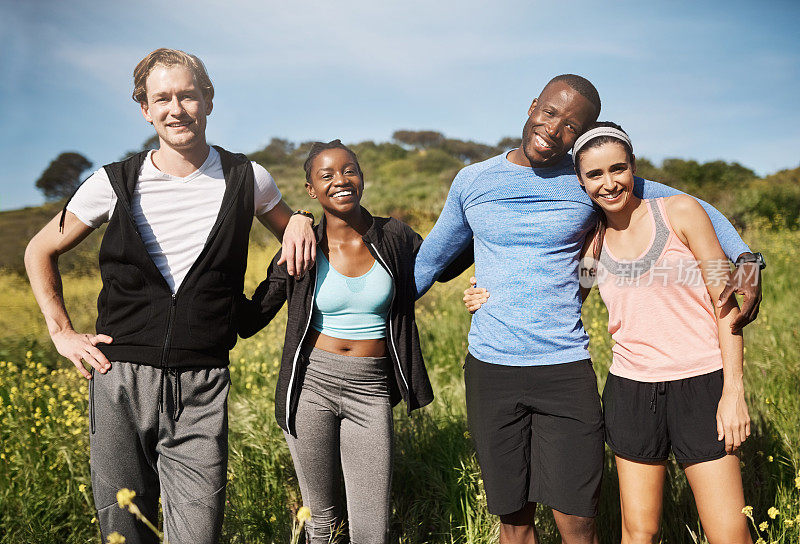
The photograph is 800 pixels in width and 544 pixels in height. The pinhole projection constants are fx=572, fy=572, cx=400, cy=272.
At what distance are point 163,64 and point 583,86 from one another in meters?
1.61

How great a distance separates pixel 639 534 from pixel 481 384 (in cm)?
79

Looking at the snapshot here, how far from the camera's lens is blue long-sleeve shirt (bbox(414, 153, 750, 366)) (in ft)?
7.23

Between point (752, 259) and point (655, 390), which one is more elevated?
point (752, 259)

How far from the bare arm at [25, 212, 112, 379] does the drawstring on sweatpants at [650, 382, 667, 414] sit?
6.66 ft

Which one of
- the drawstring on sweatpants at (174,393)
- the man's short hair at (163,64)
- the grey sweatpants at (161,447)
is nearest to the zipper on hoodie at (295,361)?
the grey sweatpants at (161,447)

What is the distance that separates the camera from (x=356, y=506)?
2398mm

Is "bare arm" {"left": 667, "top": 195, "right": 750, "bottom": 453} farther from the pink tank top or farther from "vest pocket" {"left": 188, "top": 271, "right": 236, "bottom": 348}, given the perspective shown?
"vest pocket" {"left": 188, "top": 271, "right": 236, "bottom": 348}

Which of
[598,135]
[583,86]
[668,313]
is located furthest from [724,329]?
[583,86]

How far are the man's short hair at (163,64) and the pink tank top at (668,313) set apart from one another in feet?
5.95

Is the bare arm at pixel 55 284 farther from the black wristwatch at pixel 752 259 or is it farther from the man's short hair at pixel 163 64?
the black wristwatch at pixel 752 259

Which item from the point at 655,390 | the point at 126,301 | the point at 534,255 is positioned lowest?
the point at 655,390

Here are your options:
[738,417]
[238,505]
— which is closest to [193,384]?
[238,505]

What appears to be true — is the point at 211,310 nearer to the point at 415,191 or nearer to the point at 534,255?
the point at 534,255

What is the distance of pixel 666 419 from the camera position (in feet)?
6.93
